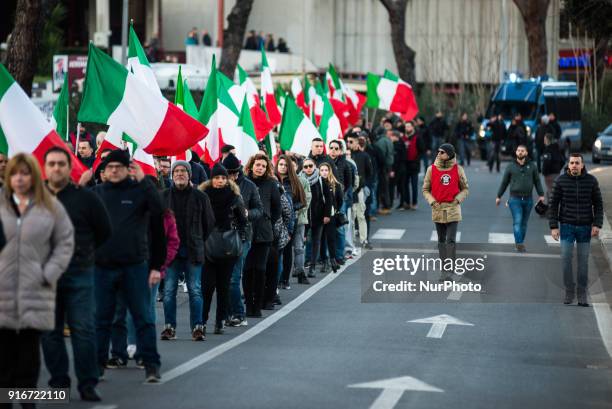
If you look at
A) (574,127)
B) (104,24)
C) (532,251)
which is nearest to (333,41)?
(104,24)

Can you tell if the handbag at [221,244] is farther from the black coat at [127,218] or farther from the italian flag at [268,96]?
the italian flag at [268,96]

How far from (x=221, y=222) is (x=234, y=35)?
86.0 feet

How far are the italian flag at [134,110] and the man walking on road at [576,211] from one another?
Result: 4.63 m

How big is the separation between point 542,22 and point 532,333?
43086mm

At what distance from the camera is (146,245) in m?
11.5

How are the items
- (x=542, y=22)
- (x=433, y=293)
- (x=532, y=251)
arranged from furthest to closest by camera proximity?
(x=542, y=22) → (x=532, y=251) → (x=433, y=293)

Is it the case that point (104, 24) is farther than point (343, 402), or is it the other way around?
point (104, 24)

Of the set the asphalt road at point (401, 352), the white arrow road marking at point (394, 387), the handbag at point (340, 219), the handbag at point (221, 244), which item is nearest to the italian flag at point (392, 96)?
the asphalt road at point (401, 352)

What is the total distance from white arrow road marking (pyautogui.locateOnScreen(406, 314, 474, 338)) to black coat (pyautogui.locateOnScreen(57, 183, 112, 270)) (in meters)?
5.27

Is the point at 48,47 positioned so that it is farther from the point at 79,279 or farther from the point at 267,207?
the point at 79,279

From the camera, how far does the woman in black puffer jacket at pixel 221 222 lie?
14383 millimetres

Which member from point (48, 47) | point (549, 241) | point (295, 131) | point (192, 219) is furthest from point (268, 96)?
point (48, 47)

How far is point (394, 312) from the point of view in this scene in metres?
16.7

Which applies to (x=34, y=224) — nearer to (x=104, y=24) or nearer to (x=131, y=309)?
(x=131, y=309)
